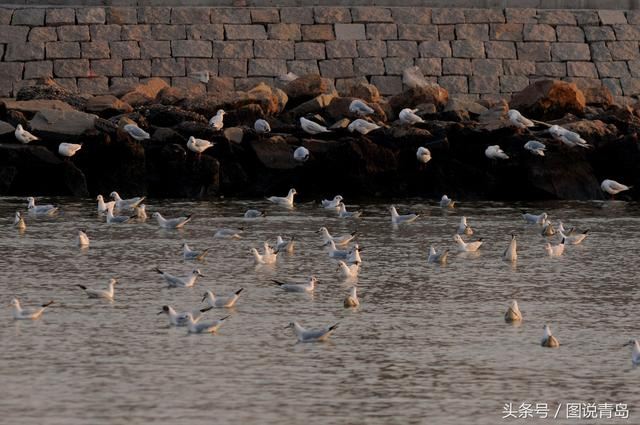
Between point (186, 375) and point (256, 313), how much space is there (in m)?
2.74

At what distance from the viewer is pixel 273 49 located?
31938 millimetres

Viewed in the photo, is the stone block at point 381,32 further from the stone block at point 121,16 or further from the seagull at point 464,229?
the seagull at point 464,229

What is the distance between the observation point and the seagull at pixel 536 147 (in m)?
26.2

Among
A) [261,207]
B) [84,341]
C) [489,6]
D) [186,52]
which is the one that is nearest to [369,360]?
[84,341]

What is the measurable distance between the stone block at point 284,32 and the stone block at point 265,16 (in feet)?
0.45

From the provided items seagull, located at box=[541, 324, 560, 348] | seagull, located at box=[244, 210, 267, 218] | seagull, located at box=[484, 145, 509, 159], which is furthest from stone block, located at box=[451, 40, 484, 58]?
seagull, located at box=[541, 324, 560, 348]

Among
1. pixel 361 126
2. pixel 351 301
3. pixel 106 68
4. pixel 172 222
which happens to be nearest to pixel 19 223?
pixel 172 222

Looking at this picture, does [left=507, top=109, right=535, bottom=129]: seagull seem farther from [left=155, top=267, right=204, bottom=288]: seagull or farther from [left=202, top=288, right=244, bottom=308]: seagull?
[left=202, top=288, right=244, bottom=308]: seagull

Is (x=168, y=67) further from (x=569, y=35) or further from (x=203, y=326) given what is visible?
(x=203, y=326)

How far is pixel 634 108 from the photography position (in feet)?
103

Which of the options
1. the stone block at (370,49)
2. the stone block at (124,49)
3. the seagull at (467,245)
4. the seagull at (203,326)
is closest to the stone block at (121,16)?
the stone block at (124,49)

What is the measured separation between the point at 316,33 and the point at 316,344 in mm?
19716

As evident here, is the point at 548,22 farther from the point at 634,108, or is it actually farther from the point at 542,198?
the point at 542,198

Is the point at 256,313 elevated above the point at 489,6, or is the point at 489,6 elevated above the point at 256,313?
the point at 489,6
